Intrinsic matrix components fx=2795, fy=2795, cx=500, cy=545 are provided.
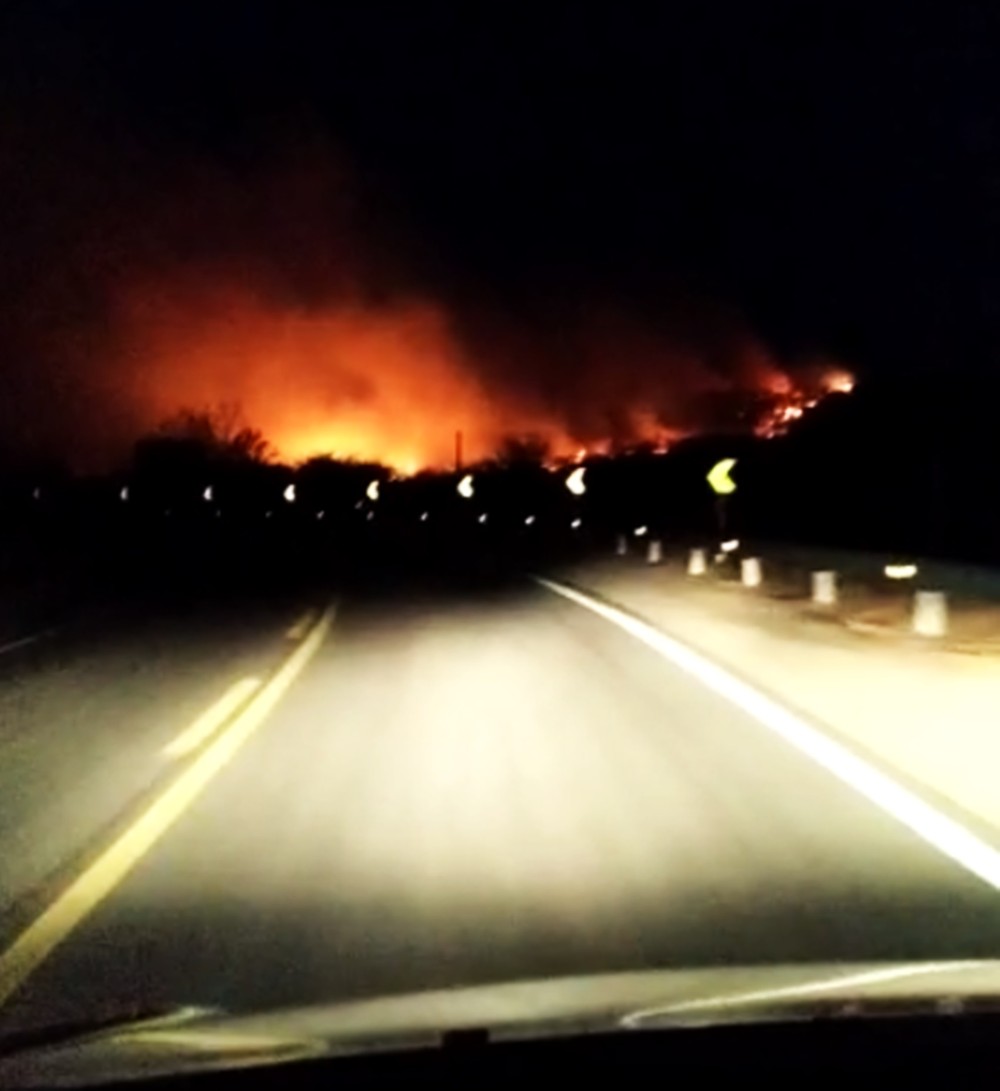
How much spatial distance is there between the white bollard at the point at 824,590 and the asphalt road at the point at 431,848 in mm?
14061

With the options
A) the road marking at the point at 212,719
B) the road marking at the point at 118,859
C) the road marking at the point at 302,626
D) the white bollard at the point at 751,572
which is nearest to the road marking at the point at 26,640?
the road marking at the point at 302,626

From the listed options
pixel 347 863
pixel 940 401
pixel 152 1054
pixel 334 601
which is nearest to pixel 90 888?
pixel 347 863

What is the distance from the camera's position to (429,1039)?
7172mm

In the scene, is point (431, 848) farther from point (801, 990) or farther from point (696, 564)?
point (696, 564)

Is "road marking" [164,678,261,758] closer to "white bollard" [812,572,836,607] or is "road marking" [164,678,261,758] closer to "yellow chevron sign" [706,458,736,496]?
"white bollard" [812,572,836,607]

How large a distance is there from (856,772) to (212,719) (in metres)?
7.42

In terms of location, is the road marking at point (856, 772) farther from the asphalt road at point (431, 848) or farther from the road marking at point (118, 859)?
the road marking at point (118, 859)

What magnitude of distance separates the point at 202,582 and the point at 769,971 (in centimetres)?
5732

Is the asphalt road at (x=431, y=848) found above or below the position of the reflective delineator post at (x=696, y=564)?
below

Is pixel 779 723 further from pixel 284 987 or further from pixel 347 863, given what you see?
pixel 284 987

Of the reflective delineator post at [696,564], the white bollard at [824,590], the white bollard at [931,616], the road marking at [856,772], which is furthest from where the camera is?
the reflective delineator post at [696,564]

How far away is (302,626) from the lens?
42.7 meters

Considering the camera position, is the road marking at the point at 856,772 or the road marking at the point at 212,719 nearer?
the road marking at the point at 856,772

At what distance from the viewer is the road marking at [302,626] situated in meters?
39.8
